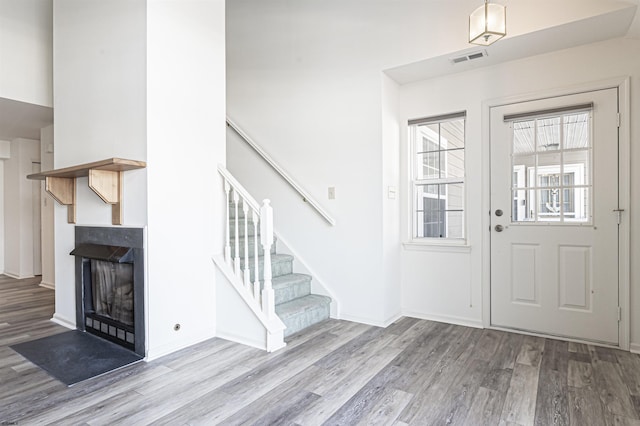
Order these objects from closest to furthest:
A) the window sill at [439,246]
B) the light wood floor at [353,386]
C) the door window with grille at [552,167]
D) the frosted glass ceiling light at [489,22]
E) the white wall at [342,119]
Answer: the light wood floor at [353,386]
the frosted glass ceiling light at [489,22]
the door window with grille at [552,167]
the white wall at [342,119]
the window sill at [439,246]

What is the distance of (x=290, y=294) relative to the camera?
3.56m

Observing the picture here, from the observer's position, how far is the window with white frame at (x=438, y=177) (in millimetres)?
3582

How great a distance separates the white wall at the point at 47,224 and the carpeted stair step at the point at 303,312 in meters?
3.89

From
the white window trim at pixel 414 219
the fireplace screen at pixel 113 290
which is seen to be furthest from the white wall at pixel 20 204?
the white window trim at pixel 414 219

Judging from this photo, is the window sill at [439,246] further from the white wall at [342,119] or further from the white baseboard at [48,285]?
the white baseboard at [48,285]

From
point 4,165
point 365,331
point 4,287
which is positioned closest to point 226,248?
point 365,331

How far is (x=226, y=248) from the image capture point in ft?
10.4

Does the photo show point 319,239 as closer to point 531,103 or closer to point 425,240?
point 425,240

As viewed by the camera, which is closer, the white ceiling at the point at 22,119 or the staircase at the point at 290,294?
the staircase at the point at 290,294

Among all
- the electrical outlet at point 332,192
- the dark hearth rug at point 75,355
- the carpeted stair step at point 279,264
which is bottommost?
the dark hearth rug at point 75,355

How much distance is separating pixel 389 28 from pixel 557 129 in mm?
1744

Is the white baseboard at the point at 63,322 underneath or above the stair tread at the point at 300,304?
underneath

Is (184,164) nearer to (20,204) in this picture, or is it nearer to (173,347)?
(173,347)

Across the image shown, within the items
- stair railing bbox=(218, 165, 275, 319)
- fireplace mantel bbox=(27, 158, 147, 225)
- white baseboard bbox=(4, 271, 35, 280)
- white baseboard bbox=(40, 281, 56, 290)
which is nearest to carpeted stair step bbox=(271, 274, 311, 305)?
stair railing bbox=(218, 165, 275, 319)
